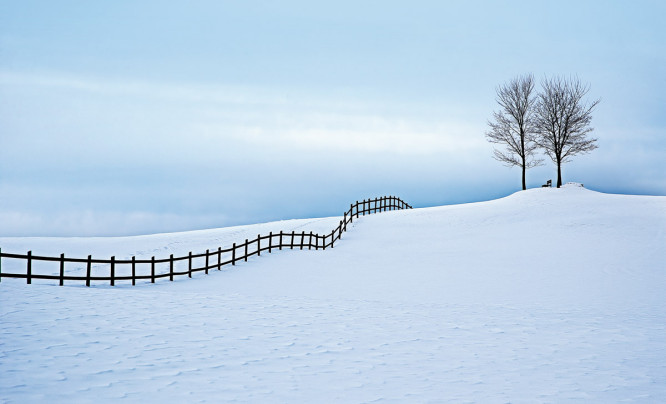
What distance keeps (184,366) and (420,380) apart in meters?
3.69

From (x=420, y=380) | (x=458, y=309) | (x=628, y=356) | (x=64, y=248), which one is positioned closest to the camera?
(x=420, y=380)

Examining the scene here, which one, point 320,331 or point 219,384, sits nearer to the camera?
point 219,384

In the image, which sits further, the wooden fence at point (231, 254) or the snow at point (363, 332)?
the wooden fence at point (231, 254)

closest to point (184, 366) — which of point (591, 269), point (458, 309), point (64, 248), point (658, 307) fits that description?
point (458, 309)

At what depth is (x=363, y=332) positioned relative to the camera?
11.2 meters

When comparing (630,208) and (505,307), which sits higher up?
(630,208)

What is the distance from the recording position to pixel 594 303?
15.9 meters

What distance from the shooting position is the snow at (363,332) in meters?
7.35

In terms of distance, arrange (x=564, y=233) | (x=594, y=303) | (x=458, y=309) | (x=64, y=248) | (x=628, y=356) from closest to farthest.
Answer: (x=628, y=356), (x=458, y=309), (x=594, y=303), (x=564, y=233), (x=64, y=248)

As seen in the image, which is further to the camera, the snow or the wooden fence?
the wooden fence

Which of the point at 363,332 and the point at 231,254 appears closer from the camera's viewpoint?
the point at 363,332

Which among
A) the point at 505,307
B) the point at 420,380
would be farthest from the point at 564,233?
the point at 420,380

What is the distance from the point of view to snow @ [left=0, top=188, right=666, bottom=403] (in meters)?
7.35

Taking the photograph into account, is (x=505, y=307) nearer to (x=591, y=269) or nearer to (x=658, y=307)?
(x=658, y=307)
